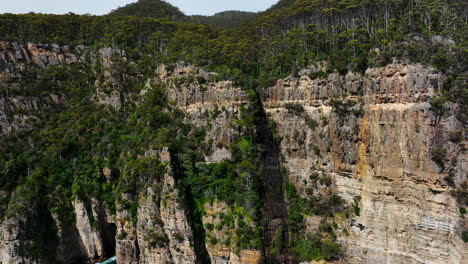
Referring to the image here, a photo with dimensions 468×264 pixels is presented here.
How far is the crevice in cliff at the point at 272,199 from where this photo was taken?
34.5 metres

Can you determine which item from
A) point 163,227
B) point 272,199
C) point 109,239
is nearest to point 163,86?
point 163,227

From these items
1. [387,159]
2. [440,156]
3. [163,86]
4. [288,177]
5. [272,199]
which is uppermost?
[163,86]

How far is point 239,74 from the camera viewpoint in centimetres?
4125

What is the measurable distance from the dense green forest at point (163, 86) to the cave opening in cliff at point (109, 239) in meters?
4.49

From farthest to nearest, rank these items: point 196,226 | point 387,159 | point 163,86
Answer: point 163,86, point 196,226, point 387,159

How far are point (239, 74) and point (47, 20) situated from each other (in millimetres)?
42474

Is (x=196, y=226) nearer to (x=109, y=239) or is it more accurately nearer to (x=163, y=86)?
(x=109, y=239)

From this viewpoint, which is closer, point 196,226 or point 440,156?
point 440,156

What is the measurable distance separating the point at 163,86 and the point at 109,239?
25.8 m

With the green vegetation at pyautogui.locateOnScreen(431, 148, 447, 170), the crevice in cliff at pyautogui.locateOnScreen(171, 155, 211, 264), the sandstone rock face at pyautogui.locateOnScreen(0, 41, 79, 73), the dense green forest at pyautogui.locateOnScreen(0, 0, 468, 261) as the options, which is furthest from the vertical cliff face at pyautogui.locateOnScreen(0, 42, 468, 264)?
the dense green forest at pyautogui.locateOnScreen(0, 0, 468, 261)

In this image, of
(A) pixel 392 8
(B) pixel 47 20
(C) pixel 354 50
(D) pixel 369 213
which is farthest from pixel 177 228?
(B) pixel 47 20

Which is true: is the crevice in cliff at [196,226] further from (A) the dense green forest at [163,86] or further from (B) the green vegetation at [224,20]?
(B) the green vegetation at [224,20]

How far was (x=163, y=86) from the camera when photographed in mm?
44719

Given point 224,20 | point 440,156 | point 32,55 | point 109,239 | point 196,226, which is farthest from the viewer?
point 224,20
